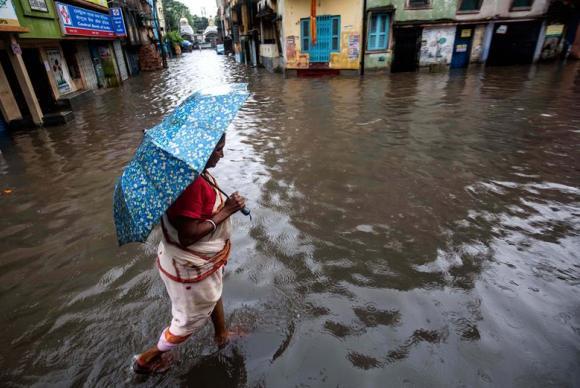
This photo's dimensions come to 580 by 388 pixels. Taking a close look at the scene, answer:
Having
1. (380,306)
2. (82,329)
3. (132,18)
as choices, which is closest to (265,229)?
Answer: (380,306)

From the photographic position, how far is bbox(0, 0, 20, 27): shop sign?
908 centimetres

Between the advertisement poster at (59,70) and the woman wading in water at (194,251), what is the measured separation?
1651 centimetres

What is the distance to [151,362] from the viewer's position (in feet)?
7.64

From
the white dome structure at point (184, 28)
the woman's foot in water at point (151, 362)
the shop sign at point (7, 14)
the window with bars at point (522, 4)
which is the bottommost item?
the woman's foot in water at point (151, 362)

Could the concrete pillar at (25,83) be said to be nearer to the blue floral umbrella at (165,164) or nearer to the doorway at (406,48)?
the blue floral umbrella at (165,164)

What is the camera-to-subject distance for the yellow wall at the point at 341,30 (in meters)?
19.3

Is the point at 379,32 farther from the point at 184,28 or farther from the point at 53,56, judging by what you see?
the point at 184,28

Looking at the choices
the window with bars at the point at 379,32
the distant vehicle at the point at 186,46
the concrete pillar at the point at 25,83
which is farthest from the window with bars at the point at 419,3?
the distant vehicle at the point at 186,46

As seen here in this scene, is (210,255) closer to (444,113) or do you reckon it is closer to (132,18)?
(444,113)

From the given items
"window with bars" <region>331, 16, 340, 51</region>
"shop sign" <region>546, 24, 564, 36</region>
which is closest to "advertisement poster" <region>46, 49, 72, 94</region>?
"window with bars" <region>331, 16, 340, 51</region>

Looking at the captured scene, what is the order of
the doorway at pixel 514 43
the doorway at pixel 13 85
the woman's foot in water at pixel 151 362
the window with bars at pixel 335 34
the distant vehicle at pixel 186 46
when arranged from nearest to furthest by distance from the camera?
1. the woman's foot in water at pixel 151 362
2. the doorway at pixel 13 85
3. the window with bars at pixel 335 34
4. the doorway at pixel 514 43
5. the distant vehicle at pixel 186 46

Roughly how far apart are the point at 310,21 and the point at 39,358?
68.8 feet

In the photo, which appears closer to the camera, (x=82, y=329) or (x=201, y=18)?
(x=82, y=329)

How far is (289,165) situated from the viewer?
632cm
